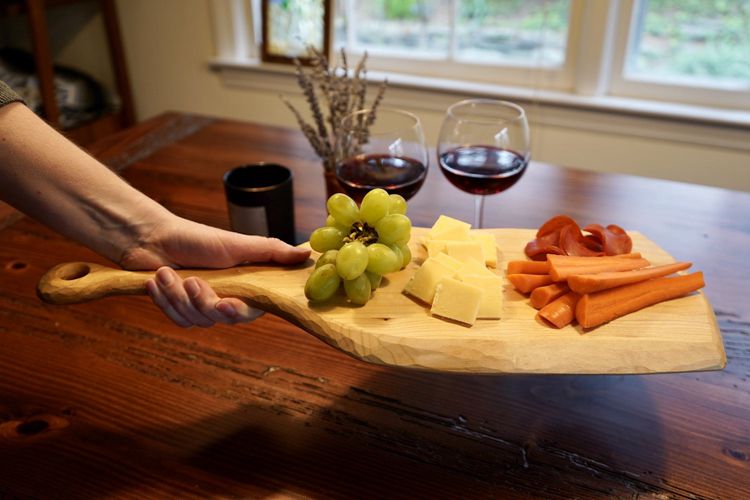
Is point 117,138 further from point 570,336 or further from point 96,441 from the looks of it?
point 570,336

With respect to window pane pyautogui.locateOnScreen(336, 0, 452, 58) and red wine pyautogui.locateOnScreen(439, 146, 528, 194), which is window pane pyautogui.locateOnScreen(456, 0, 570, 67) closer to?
window pane pyautogui.locateOnScreen(336, 0, 452, 58)

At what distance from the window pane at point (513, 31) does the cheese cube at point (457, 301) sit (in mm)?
1895

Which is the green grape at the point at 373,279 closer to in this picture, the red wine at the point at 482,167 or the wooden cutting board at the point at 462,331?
the wooden cutting board at the point at 462,331

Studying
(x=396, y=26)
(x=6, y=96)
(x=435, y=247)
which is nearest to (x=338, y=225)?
(x=435, y=247)

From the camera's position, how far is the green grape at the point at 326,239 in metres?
0.86

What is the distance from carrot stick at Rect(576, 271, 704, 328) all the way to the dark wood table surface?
14 cm

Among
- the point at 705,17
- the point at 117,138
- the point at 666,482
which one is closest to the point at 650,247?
the point at 666,482

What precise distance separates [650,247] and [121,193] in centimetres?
81

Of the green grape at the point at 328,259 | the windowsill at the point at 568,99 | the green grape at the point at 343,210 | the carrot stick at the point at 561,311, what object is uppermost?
the green grape at the point at 343,210

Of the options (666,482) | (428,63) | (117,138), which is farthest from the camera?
(428,63)

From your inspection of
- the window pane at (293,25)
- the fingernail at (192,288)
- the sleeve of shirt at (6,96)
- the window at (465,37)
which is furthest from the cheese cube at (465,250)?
the window pane at (293,25)

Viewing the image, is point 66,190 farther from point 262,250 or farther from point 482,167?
point 482,167

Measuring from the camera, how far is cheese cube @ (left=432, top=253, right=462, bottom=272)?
0.82m

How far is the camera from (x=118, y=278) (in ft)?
2.78
